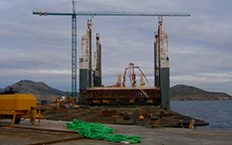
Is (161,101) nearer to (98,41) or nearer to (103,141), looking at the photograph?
(98,41)

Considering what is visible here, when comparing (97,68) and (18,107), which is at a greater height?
(97,68)

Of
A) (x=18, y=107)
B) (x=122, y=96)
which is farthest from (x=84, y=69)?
(x=18, y=107)

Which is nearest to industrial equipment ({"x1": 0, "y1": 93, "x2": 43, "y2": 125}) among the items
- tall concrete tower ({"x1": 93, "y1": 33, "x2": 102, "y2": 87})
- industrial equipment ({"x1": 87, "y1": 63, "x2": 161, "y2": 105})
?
industrial equipment ({"x1": 87, "y1": 63, "x2": 161, "y2": 105})

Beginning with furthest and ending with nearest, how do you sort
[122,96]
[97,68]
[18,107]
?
[97,68] → [122,96] → [18,107]

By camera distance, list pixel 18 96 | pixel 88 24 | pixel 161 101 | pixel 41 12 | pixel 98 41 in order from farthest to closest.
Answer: pixel 41 12
pixel 98 41
pixel 88 24
pixel 161 101
pixel 18 96

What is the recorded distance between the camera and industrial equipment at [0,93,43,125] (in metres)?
20.9

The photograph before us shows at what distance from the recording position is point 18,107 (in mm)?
20875

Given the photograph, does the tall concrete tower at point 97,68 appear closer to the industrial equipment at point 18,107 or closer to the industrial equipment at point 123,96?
the industrial equipment at point 123,96

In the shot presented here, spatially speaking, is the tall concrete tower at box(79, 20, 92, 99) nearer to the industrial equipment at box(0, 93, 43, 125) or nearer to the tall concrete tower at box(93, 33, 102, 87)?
the tall concrete tower at box(93, 33, 102, 87)

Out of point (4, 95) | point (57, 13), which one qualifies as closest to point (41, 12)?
point (57, 13)

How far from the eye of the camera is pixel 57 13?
129 meters

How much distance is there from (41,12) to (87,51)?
43586 mm

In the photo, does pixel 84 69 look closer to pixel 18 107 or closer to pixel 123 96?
pixel 123 96

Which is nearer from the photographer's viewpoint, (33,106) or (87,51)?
(33,106)
